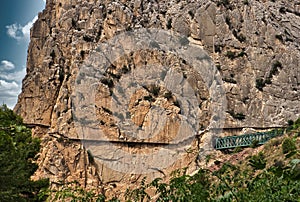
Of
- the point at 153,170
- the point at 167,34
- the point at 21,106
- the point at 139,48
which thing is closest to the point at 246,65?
the point at 167,34

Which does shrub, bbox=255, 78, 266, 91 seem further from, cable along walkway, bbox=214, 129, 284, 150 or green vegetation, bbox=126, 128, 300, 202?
green vegetation, bbox=126, 128, 300, 202

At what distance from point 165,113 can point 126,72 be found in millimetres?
4889

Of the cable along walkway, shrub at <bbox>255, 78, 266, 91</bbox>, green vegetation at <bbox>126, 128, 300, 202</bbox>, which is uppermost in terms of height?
shrub at <bbox>255, 78, 266, 91</bbox>

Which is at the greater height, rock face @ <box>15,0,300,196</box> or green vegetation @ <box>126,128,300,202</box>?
rock face @ <box>15,0,300,196</box>

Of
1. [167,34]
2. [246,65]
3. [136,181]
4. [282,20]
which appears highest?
[282,20]

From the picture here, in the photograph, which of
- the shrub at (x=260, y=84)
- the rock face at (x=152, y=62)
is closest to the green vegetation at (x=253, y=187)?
the rock face at (x=152, y=62)

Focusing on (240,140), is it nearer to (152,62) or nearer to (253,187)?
(152,62)

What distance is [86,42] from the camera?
3184cm

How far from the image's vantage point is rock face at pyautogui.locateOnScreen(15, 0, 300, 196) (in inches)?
1161

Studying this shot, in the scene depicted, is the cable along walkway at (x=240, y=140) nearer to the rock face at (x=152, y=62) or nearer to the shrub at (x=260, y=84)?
the rock face at (x=152, y=62)

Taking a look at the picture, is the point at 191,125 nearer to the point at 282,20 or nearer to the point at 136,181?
the point at 136,181

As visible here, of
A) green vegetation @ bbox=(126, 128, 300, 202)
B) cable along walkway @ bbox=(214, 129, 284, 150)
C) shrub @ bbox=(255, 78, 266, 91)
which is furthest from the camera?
shrub @ bbox=(255, 78, 266, 91)

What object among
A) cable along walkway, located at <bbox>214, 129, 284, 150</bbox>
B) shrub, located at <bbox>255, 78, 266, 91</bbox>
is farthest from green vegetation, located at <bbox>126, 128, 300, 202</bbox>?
shrub, located at <bbox>255, 78, 266, 91</bbox>

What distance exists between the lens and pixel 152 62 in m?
31.4
